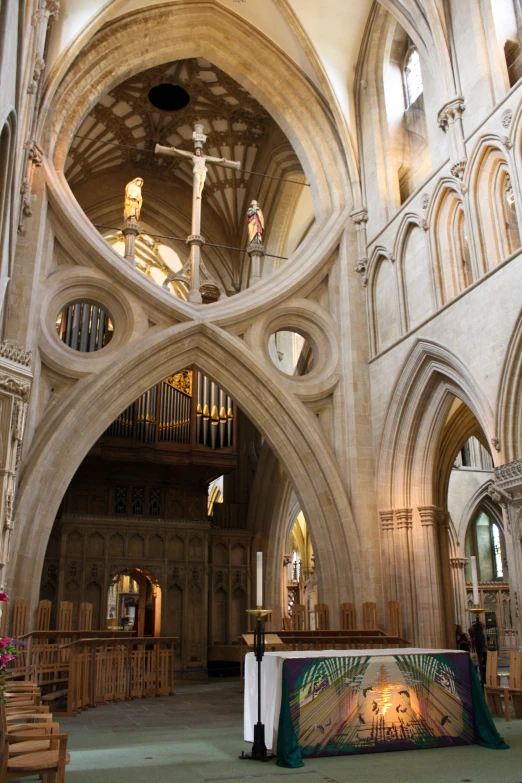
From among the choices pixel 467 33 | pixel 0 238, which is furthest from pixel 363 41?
pixel 0 238

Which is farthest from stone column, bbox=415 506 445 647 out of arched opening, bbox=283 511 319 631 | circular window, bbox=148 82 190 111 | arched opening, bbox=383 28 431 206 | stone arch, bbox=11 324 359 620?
Answer: circular window, bbox=148 82 190 111

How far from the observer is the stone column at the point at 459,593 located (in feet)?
67.6

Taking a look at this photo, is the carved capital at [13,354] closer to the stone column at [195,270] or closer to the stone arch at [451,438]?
the stone column at [195,270]

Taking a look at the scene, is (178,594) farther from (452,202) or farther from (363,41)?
(363,41)

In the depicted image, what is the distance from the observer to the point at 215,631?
17172 mm

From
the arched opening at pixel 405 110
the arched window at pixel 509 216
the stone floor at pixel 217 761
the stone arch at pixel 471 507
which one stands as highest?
the arched opening at pixel 405 110

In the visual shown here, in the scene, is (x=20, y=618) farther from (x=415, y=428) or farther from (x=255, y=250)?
(x=255, y=250)

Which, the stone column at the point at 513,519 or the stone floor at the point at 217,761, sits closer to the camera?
the stone floor at the point at 217,761

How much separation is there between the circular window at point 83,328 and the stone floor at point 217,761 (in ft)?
34.4

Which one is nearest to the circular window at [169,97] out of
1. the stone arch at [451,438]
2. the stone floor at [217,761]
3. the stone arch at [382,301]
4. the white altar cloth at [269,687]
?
the stone arch at [382,301]

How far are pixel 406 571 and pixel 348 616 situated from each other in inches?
48.1

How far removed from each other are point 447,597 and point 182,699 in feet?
15.7

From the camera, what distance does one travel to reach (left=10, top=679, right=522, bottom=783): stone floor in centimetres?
468

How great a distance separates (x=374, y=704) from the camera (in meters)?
5.67
